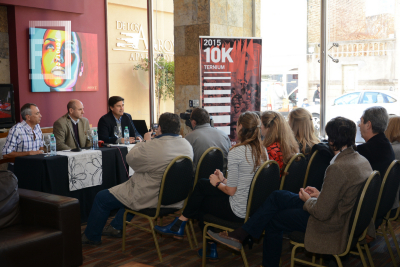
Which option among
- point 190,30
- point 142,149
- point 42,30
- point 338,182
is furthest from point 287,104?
point 42,30

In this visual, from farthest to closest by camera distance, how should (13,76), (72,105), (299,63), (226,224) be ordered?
(13,76) < (299,63) < (72,105) < (226,224)

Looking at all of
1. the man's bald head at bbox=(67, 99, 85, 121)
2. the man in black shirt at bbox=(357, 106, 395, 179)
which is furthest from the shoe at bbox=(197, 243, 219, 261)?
the man's bald head at bbox=(67, 99, 85, 121)

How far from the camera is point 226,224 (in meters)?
2.89

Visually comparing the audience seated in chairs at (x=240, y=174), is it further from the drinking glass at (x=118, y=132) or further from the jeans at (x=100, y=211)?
the drinking glass at (x=118, y=132)

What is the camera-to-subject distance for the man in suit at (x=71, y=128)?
16.0ft

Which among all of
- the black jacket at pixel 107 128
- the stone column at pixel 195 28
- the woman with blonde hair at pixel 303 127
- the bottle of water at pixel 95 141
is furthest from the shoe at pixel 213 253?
the stone column at pixel 195 28

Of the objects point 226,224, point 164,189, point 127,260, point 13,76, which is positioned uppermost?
point 13,76

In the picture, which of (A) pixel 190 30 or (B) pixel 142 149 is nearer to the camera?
(B) pixel 142 149

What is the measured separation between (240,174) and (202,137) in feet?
3.81

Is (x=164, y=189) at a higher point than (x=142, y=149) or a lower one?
lower

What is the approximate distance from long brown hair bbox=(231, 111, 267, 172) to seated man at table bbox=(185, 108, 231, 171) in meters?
1.07

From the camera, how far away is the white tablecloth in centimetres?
403

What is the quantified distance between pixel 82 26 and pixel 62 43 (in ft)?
1.96

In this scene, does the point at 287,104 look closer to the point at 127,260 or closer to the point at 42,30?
the point at 127,260
